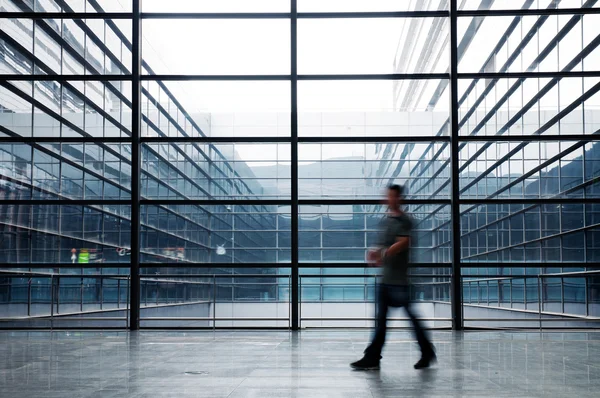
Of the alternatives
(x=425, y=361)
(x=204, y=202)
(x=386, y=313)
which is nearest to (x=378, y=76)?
(x=204, y=202)

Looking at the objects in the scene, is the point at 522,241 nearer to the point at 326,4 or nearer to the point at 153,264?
the point at 326,4

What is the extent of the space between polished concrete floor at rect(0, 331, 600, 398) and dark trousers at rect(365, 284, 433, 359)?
0.63 feet

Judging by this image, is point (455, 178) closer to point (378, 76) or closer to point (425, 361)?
point (378, 76)

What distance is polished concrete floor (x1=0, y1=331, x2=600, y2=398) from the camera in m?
4.15

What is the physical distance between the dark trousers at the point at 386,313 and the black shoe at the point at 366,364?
2.0 inches

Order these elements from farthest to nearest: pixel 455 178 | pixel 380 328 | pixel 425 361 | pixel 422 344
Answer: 1. pixel 455 178
2. pixel 380 328
3. pixel 422 344
4. pixel 425 361

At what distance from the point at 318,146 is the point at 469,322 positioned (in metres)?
3.39

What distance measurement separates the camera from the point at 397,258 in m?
5.56

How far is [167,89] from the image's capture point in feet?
34.0

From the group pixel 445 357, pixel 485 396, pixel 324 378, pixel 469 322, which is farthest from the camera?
pixel 469 322

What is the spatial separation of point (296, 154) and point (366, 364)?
5.35 metres

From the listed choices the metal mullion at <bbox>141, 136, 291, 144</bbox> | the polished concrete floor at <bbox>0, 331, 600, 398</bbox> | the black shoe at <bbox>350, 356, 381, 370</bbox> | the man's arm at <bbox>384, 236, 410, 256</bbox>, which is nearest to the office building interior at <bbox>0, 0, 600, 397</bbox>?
the metal mullion at <bbox>141, 136, 291, 144</bbox>

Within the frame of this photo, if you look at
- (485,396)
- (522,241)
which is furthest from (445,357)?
(522,241)

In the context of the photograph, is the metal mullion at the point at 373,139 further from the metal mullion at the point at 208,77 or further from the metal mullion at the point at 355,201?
the metal mullion at the point at 208,77
